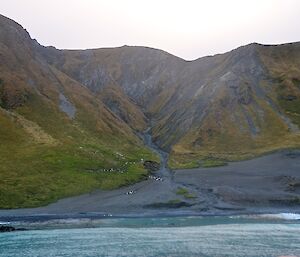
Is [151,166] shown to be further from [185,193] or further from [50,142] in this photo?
[185,193]

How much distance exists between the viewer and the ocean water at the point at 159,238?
58.1 metres

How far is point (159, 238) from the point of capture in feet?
221

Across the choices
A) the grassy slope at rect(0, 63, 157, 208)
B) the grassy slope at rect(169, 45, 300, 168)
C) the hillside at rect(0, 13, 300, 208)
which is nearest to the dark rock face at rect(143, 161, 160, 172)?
the grassy slope at rect(0, 63, 157, 208)

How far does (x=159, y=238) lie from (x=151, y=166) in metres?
83.9

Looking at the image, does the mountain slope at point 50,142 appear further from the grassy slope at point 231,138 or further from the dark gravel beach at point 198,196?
the grassy slope at point 231,138

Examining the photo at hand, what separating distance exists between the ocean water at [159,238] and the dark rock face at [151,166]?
190 feet

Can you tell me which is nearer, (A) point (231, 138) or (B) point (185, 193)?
(B) point (185, 193)

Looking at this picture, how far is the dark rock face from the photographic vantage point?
482 feet

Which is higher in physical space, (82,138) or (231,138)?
(82,138)

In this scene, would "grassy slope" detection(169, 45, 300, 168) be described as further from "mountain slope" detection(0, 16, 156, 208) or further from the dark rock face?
"mountain slope" detection(0, 16, 156, 208)

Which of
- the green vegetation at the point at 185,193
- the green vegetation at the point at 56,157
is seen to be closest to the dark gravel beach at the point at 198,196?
the green vegetation at the point at 185,193

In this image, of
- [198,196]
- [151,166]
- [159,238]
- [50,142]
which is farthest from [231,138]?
[159,238]

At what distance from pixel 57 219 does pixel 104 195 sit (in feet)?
86.4

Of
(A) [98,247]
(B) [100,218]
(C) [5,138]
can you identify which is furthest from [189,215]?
(C) [5,138]
